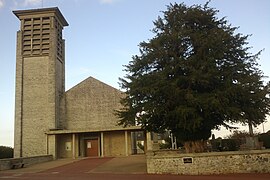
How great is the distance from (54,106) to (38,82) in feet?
11.4

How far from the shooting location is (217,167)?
18453mm

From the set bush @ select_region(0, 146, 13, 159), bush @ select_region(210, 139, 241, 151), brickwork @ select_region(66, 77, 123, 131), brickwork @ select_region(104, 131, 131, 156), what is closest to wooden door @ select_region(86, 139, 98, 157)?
brickwork @ select_region(104, 131, 131, 156)

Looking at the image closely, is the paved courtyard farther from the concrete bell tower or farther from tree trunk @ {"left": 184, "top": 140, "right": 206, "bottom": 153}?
the concrete bell tower

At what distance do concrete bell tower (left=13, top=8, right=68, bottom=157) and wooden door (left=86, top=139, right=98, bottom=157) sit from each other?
145 inches

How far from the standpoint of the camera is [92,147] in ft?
116

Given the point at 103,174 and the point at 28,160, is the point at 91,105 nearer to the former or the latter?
the point at 28,160

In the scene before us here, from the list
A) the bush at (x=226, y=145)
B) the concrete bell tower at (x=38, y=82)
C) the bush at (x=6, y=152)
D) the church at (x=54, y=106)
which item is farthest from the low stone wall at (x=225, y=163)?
the bush at (x=6, y=152)

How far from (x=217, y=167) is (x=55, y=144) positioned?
19.8 meters

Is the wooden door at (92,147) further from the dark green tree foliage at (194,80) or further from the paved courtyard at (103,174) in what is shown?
the dark green tree foliage at (194,80)

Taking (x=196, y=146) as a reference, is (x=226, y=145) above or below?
below

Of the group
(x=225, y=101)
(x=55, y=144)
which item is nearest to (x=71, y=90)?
(x=55, y=144)

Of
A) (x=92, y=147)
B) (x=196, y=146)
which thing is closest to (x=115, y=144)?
(x=92, y=147)

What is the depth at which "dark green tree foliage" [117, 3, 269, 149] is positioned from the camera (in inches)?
738

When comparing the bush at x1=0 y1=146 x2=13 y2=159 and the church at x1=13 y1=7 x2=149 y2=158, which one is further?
the bush at x1=0 y1=146 x2=13 y2=159
